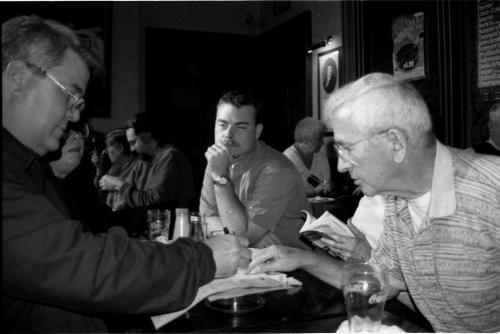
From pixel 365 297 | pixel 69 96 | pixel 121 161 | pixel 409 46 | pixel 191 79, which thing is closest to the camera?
pixel 365 297

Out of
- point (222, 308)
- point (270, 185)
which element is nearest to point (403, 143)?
point (222, 308)

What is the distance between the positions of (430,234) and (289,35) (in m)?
5.90

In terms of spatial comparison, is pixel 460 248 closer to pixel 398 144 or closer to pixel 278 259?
pixel 398 144

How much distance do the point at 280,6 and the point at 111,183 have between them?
4.55m

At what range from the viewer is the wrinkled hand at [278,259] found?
1.44 metres

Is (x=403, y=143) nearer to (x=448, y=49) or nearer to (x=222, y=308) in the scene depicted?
(x=222, y=308)

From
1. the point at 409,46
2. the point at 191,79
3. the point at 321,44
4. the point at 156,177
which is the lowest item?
the point at 156,177

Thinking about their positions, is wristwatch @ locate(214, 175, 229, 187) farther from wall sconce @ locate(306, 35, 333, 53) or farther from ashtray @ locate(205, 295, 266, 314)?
wall sconce @ locate(306, 35, 333, 53)

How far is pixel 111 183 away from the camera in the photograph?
11.7 ft

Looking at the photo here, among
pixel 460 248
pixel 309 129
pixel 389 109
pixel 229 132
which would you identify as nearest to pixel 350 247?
pixel 460 248

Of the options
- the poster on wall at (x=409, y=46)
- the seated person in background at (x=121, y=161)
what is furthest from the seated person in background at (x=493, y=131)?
the seated person in background at (x=121, y=161)

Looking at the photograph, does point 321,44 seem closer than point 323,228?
No

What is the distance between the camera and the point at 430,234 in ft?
4.12

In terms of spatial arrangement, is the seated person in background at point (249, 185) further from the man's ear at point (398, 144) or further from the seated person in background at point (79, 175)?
the man's ear at point (398, 144)
